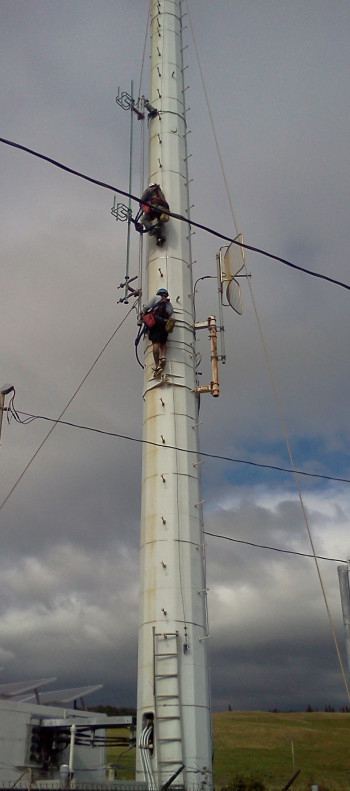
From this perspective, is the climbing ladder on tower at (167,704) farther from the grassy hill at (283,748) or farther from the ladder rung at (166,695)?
the grassy hill at (283,748)

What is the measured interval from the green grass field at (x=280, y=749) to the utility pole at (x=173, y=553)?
24.9 m

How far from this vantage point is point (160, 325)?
26.5m

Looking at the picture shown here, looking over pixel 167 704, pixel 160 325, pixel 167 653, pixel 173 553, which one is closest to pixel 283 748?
pixel 167 704

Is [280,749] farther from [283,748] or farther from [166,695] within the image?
[166,695]

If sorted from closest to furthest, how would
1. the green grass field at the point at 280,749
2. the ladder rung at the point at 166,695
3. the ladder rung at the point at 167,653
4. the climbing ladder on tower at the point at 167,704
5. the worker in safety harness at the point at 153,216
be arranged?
the climbing ladder on tower at the point at 167,704
the ladder rung at the point at 166,695
the ladder rung at the point at 167,653
the worker in safety harness at the point at 153,216
the green grass field at the point at 280,749

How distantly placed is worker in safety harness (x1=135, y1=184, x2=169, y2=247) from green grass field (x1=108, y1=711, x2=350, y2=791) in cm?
3188

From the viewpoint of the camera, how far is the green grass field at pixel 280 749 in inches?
2138

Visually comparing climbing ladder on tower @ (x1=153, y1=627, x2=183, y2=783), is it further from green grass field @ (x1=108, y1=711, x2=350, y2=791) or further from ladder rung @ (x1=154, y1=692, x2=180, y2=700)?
green grass field @ (x1=108, y1=711, x2=350, y2=791)

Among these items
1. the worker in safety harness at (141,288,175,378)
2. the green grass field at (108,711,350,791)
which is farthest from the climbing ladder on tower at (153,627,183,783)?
the green grass field at (108,711,350,791)

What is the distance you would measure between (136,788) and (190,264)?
60.6 feet

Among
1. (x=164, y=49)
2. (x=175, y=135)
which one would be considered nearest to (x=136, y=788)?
(x=175, y=135)

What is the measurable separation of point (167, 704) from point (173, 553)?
446 cm

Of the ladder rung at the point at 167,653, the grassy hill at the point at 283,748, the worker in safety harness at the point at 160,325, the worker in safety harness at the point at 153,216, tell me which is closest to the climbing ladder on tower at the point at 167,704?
the ladder rung at the point at 167,653

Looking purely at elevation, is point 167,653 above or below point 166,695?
above
